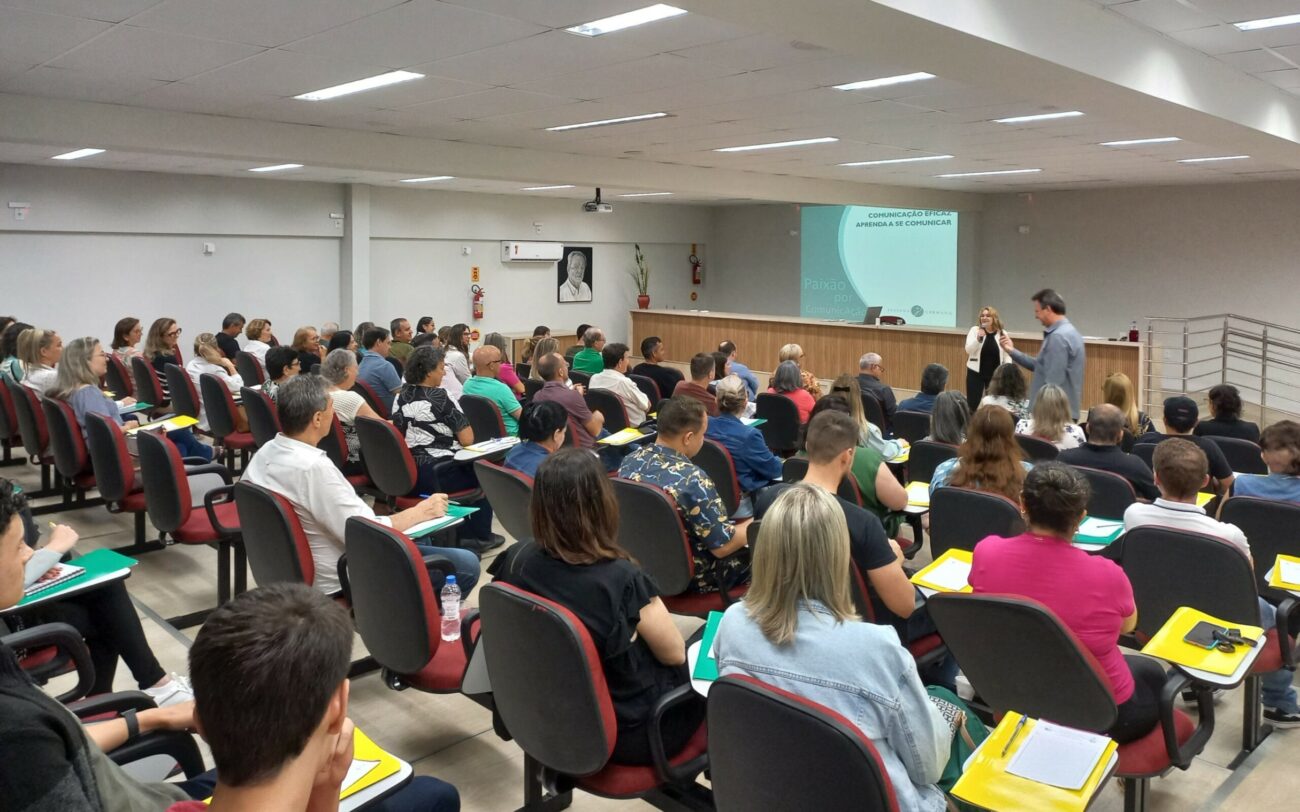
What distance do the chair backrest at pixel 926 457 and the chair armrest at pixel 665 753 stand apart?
2800mm

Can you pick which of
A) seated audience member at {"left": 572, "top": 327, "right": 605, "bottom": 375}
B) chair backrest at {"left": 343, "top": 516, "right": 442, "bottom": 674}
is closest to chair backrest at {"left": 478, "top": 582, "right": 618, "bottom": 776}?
chair backrest at {"left": 343, "top": 516, "right": 442, "bottom": 674}

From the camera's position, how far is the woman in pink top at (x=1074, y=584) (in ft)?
8.00

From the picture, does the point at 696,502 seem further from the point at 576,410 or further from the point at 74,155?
the point at 74,155

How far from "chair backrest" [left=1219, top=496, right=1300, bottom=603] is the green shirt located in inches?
160

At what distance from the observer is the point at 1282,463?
12.1ft

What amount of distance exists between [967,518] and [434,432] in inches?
117

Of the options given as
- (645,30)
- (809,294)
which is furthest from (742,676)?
(809,294)

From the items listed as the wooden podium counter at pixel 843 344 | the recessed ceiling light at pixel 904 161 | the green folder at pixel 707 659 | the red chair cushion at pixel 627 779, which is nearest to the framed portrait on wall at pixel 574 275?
the wooden podium counter at pixel 843 344

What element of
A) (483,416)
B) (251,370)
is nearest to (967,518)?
(483,416)

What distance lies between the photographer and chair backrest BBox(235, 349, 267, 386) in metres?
8.07

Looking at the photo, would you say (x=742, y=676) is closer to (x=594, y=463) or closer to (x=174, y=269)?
(x=594, y=463)

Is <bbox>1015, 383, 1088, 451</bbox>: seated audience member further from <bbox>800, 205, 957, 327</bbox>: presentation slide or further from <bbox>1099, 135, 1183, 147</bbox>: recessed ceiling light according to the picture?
<bbox>800, 205, 957, 327</bbox>: presentation slide

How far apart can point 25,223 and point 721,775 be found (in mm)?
11308

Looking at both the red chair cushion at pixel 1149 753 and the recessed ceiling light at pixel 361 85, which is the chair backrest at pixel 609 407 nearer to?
the recessed ceiling light at pixel 361 85
